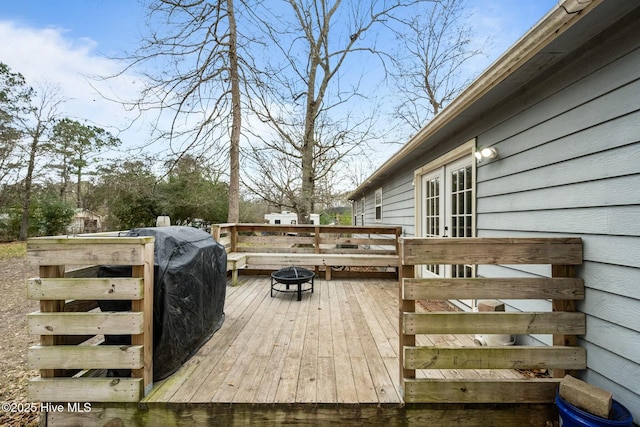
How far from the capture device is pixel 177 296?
Result: 201 cm

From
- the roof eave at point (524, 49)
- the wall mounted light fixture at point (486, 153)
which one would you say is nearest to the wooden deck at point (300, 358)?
the wall mounted light fixture at point (486, 153)

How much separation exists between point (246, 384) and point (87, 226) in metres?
20.0

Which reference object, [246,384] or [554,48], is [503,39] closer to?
[554,48]

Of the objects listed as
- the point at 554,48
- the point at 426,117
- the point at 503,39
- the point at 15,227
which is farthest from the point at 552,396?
the point at 15,227

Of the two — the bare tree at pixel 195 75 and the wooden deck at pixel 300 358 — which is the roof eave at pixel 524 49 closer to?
the wooden deck at pixel 300 358

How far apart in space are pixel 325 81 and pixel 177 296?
7.99 metres

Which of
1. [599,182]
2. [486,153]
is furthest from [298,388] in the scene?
[486,153]

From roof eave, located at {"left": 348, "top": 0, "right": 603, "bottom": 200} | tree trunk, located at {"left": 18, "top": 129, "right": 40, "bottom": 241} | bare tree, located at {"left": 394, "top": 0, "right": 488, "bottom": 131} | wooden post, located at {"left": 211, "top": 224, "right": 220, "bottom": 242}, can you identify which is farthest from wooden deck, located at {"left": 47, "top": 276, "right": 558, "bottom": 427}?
tree trunk, located at {"left": 18, "top": 129, "right": 40, "bottom": 241}

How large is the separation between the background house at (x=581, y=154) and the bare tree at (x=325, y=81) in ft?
17.1

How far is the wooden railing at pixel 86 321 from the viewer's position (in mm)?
1650

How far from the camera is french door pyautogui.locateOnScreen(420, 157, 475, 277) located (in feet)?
11.0

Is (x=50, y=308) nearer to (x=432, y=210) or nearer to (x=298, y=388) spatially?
(x=298, y=388)

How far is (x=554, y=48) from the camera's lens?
5.87 feet

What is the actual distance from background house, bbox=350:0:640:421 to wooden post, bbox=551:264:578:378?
6cm
